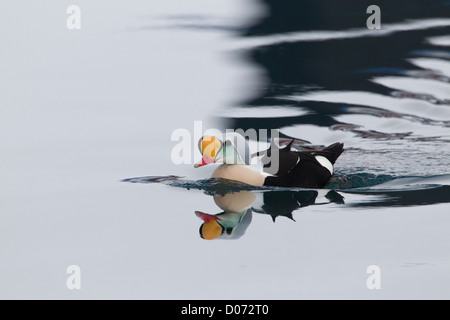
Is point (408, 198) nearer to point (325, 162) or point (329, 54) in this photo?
point (325, 162)

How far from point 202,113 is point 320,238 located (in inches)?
141

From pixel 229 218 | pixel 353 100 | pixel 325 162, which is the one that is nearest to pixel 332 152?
pixel 325 162

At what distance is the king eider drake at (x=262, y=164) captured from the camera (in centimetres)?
725

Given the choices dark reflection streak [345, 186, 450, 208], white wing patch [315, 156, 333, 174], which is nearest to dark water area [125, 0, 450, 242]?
dark reflection streak [345, 186, 450, 208]

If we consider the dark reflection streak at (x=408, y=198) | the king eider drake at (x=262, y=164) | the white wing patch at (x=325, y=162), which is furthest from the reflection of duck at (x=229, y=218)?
the dark reflection streak at (x=408, y=198)

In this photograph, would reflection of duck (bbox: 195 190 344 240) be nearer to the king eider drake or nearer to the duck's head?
the king eider drake

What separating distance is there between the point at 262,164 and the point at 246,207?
592 mm

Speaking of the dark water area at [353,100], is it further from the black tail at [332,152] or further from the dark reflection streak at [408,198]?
the black tail at [332,152]

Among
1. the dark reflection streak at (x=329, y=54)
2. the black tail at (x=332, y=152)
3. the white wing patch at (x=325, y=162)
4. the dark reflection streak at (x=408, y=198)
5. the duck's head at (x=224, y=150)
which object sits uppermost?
the dark reflection streak at (x=329, y=54)

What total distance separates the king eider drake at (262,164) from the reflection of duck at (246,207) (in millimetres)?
98

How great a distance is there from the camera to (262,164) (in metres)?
7.40

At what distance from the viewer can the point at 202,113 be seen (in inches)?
370

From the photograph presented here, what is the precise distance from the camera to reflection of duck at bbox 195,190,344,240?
6.36 m

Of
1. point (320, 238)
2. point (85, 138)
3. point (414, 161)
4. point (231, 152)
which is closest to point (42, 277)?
point (320, 238)
